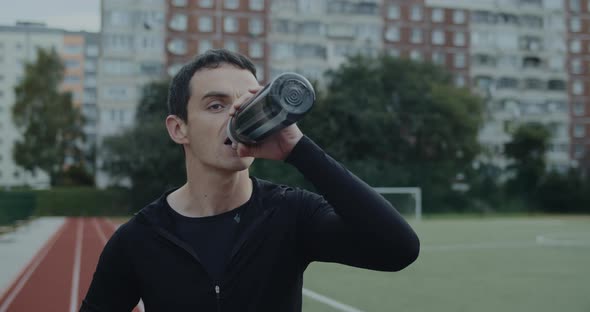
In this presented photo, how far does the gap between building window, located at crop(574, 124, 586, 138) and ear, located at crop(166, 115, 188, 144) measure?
237ft

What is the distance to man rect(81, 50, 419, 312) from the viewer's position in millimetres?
2338

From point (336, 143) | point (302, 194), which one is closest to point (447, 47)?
point (336, 143)

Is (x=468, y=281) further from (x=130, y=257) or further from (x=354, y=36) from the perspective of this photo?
(x=354, y=36)

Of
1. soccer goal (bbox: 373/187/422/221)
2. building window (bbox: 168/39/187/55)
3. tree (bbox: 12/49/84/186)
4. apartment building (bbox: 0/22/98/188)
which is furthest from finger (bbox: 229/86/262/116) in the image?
apartment building (bbox: 0/22/98/188)

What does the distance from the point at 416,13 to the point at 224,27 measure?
60.0 feet

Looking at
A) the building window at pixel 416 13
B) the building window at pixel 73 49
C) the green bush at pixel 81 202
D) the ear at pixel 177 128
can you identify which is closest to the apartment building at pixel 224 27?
the building window at pixel 416 13

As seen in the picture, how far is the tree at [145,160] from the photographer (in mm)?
38531

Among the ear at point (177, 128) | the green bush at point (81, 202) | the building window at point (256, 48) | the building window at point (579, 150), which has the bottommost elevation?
the green bush at point (81, 202)

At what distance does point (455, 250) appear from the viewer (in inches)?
685

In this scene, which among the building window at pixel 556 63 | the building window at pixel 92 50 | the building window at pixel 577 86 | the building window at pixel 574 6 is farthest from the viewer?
the building window at pixel 92 50

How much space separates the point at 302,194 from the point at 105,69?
5629 centimetres

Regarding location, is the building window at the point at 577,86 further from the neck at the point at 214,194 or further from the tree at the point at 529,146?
the neck at the point at 214,194

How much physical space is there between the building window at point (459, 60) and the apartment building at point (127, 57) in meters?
27.7

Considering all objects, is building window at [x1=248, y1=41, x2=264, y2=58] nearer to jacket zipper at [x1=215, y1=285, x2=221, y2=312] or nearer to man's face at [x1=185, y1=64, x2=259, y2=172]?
man's face at [x1=185, y1=64, x2=259, y2=172]
